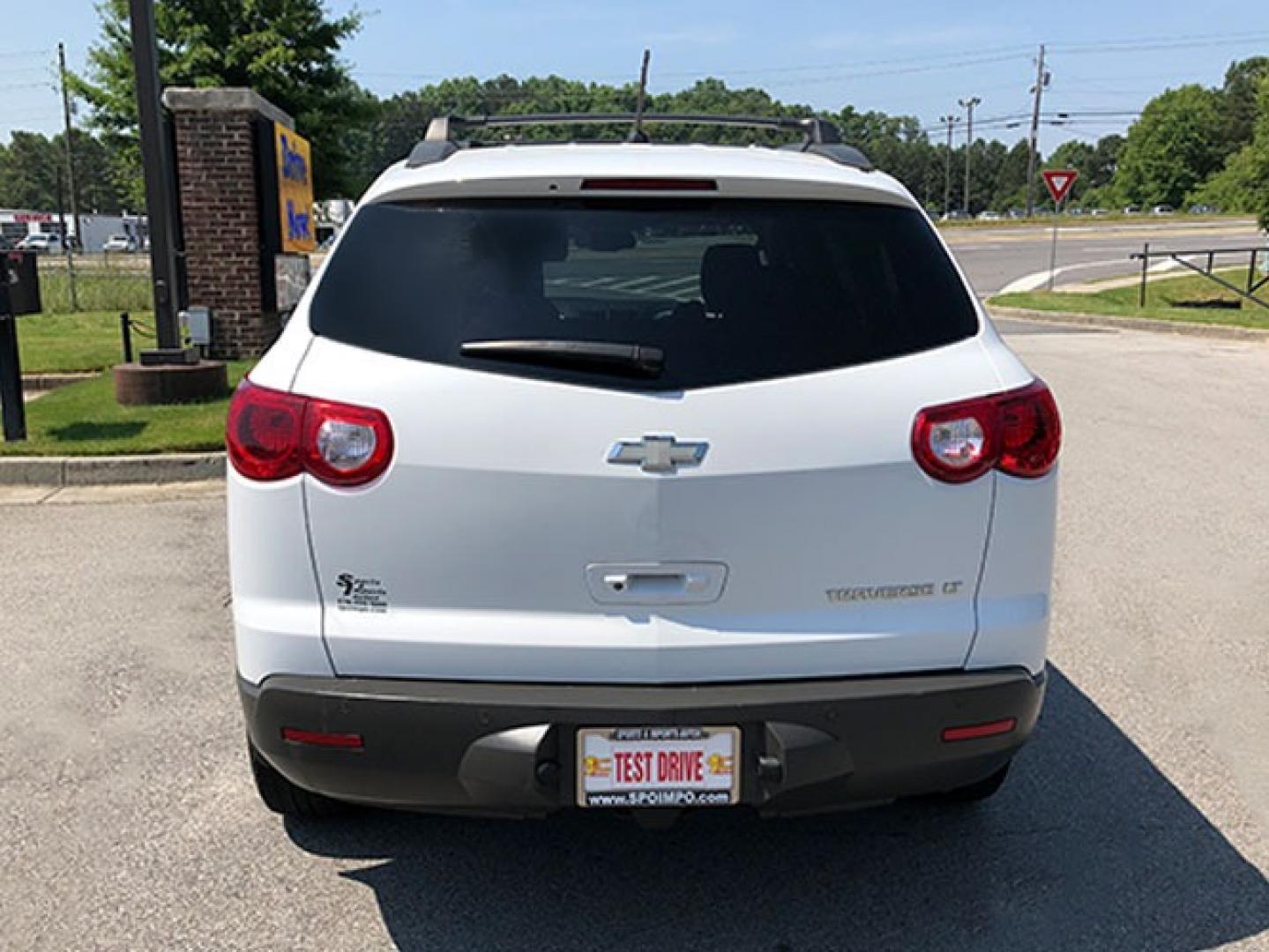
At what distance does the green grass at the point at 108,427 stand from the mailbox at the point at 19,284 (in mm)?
920

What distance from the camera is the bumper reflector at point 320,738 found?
2521mm

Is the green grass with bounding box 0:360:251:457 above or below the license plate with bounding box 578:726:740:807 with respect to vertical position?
below

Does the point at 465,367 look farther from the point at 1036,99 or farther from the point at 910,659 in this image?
the point at 1036,99

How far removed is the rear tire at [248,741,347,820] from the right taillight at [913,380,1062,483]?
1.83 meters

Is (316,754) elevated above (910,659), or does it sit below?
below

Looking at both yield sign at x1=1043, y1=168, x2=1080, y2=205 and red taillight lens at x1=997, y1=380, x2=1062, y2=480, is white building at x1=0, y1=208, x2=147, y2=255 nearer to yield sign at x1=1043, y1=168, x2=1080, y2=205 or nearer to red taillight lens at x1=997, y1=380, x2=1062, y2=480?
yield sign at x1=1043, y1=168, x2=1080, y2=205

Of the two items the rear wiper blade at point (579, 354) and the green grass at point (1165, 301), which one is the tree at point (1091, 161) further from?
the rear wiper blade at point (579, 354)

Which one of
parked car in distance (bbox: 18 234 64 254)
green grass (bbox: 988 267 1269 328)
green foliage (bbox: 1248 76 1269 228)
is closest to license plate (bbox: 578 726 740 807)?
green grass (bbox: 988 267 1269 328)

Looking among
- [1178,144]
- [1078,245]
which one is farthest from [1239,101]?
[1078,245]

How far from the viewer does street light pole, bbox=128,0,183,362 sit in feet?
30.8

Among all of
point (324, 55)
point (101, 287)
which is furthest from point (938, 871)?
point (324, 55)

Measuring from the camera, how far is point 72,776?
12.3ft

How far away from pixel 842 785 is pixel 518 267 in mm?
1349

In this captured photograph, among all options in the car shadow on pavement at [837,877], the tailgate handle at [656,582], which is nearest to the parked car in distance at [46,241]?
the car shadow on pavement at [837,877]
